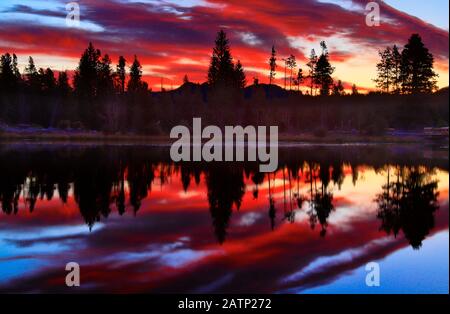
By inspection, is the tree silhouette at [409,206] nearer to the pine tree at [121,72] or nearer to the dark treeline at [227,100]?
the dark treeline at [227,100]

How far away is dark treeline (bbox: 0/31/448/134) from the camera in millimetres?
79250

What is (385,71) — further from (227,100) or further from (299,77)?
(227,100)

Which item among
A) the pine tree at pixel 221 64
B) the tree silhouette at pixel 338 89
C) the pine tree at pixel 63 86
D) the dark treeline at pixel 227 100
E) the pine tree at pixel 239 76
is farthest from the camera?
the tree silhouette at pixel 338 89

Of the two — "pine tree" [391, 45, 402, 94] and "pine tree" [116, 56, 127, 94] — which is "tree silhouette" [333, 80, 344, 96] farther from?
"pine tree" [116, 56, 127, 94]

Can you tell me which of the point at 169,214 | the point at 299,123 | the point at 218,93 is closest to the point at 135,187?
the point at 169,214

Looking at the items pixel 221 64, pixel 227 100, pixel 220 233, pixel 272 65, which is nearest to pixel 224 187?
pixel 220 233

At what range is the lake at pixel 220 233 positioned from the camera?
392 inches

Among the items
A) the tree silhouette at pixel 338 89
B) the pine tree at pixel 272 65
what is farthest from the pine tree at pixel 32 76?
the tree silhouette at pixel 338 89

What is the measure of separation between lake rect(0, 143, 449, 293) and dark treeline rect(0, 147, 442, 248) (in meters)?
0.09

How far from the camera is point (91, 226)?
14.4 m

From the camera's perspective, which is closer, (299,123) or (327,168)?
(327,168)

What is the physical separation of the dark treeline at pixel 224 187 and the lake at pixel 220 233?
0.09 metres
